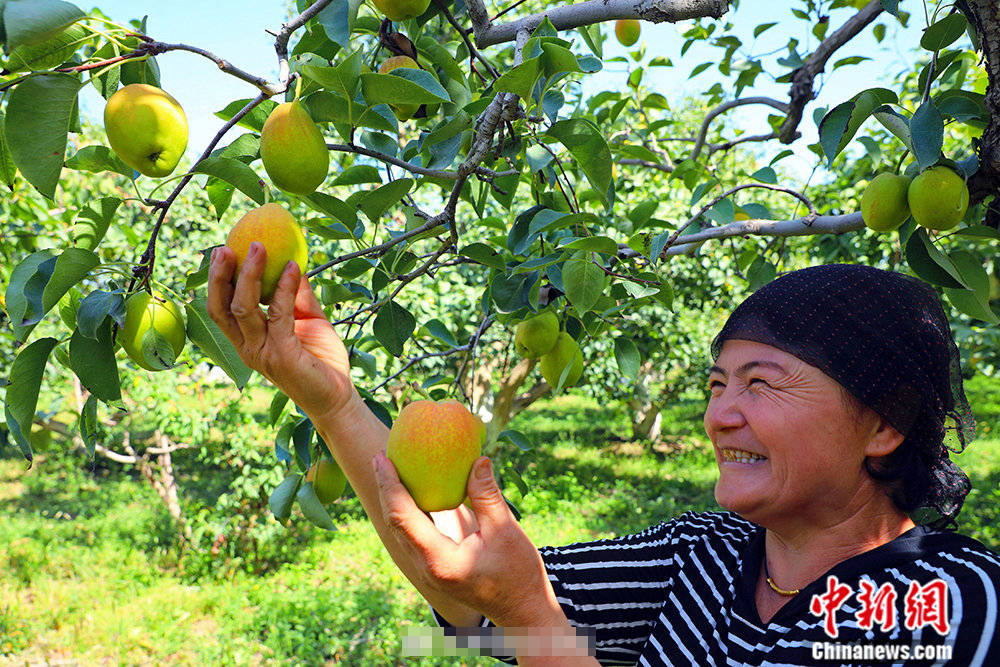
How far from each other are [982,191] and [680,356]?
668 cm

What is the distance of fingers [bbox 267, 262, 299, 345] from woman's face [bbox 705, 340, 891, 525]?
27.0 inches

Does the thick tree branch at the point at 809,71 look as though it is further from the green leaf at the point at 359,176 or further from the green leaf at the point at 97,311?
the green leaf at the point at 97,311

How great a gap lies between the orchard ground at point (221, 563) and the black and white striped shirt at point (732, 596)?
93cm

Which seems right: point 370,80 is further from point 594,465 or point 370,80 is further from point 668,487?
point 594,465

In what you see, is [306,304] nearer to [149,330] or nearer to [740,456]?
[149,330]

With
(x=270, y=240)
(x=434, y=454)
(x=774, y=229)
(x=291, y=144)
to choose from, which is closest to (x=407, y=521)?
(x=434, y=454)

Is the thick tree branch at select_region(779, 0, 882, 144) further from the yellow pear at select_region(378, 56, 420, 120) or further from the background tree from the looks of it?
the yellow pear at select_region(378, 56, 420, 120)

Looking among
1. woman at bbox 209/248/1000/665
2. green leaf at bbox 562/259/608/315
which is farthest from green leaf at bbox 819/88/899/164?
green leaf at bbox 562/259/608/315

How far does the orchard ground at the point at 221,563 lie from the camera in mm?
4020

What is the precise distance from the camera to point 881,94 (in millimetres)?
1239

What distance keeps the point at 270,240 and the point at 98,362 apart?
36cm

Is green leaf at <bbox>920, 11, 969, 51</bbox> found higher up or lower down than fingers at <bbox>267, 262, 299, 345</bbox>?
higher up

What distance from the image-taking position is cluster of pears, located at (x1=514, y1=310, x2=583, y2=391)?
145cm

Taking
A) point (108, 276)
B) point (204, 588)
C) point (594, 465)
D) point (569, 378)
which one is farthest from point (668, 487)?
point (108, 276)
